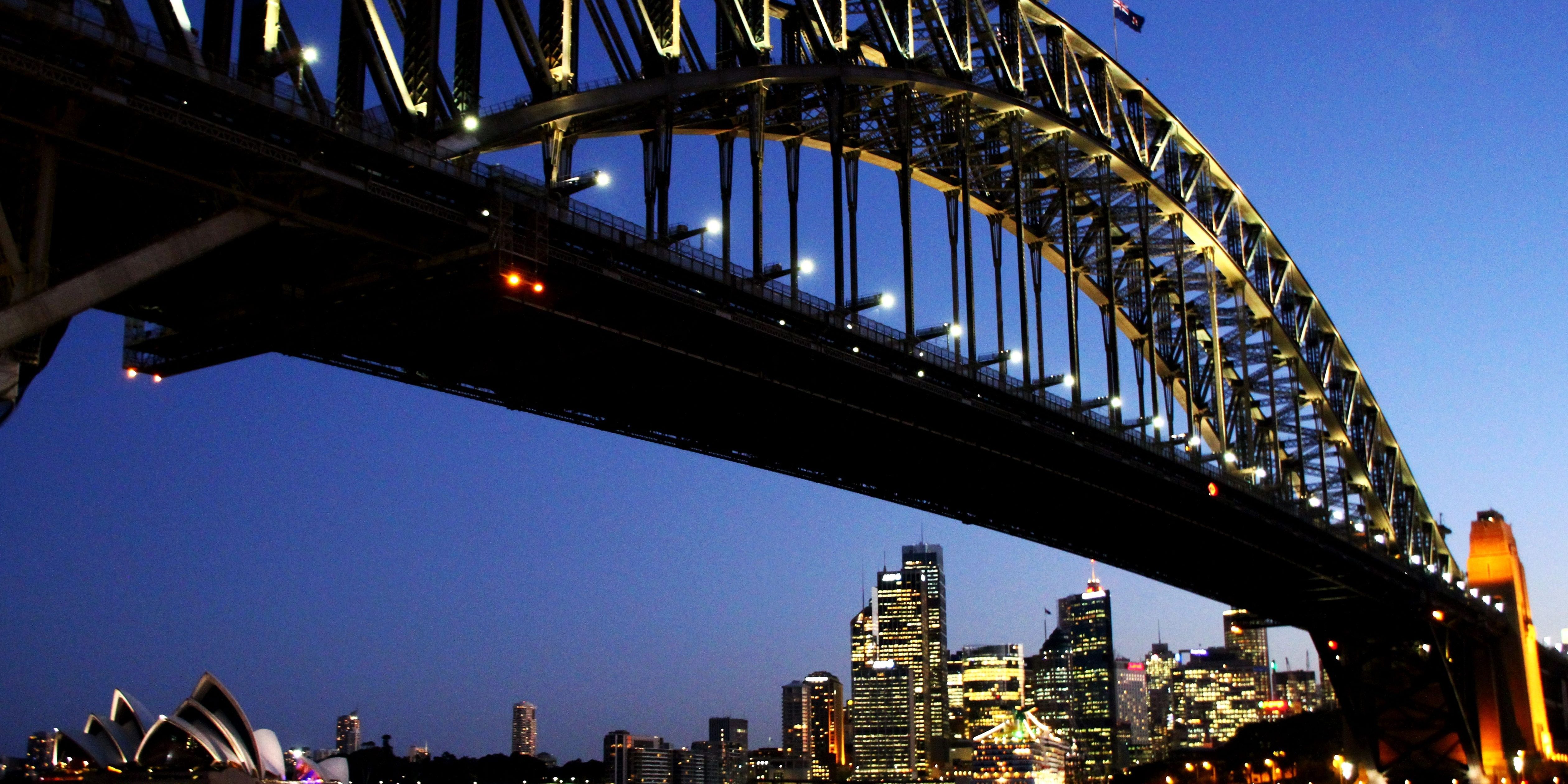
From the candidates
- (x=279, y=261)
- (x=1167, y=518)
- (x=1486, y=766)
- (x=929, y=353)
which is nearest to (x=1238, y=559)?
(x=1167, y=518)

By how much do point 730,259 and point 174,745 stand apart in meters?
28.5

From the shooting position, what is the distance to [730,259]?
131 ft

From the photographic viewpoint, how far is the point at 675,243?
37656 mm

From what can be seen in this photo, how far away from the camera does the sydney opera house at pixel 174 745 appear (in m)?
51.0

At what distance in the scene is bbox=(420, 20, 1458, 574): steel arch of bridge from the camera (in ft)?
136

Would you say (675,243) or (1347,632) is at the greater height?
(675,243)

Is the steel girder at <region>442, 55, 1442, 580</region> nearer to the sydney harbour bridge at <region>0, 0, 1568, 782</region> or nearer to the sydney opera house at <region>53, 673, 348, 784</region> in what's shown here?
the sydney harbour bridge at <region>0, 0, 1568, 782</region>

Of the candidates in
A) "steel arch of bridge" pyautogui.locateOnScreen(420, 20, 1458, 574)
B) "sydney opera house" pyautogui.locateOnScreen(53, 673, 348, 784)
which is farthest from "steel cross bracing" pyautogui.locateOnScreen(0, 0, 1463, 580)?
"sydney opera house" pyautogui.locateOnScreen(53, 673, 348, 784)

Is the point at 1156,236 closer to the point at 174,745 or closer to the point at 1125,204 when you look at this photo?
the point at 1125,204

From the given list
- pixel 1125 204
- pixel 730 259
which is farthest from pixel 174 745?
pixel 1125 204

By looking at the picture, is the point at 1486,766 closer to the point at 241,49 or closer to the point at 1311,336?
the point at 1311,336

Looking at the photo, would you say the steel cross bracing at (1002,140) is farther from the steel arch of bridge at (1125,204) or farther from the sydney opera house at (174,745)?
the sydney opera house at (174,745)

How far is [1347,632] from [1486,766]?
9.42 metres

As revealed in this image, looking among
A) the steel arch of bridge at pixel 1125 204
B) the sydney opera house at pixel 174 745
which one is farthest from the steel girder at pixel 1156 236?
the sydney opera house at pixel 174 745
